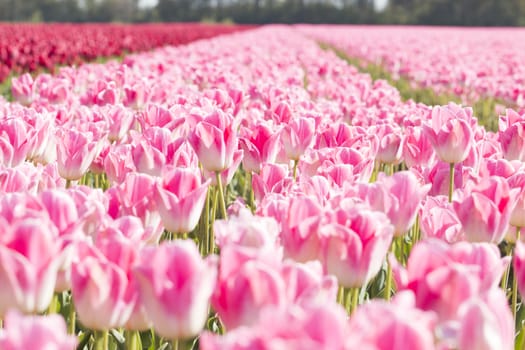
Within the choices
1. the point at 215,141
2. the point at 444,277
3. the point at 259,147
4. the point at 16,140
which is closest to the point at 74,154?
the point at 16,140

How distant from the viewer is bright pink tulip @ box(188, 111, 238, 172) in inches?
87.2

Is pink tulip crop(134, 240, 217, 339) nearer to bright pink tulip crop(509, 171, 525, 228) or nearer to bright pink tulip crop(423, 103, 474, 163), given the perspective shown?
bright pink tulip crop(509, 171, 525, 228)

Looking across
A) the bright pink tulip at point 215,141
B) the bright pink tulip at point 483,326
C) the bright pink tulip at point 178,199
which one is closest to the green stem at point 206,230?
the bright pink tulip at point 215,141

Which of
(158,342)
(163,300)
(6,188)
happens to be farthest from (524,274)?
(6,188)

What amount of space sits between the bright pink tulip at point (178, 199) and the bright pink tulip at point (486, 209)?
63 cm

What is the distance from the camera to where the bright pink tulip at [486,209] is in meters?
1.68

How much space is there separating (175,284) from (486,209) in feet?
2.94

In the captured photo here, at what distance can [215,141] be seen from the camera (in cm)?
224

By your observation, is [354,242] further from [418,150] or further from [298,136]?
[418,150]

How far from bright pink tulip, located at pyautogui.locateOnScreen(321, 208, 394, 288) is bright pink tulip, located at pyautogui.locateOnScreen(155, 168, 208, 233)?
0.43 meters

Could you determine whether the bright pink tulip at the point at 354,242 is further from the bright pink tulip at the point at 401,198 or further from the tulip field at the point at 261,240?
the bright pink tulip at the point at 401,198

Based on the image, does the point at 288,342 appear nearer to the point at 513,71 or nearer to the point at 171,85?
the point at 171,85

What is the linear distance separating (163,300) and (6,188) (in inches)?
38.5

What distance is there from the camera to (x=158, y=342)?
2.01 metres
